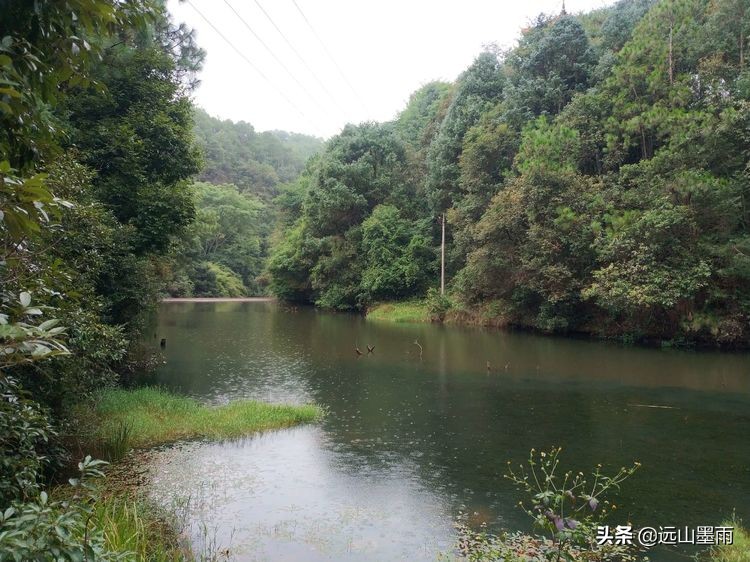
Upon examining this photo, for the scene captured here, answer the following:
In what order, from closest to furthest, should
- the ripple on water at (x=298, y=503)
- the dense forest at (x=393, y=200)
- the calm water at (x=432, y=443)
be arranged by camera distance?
1. the dense forest at (x=393, y=200)
2. the ripple on water at (x=298, y=503)
3. the calm water at (x=432, y=443)

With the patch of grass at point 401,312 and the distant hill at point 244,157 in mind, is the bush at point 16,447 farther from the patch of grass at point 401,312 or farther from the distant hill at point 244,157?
the distant hill at point 244,157

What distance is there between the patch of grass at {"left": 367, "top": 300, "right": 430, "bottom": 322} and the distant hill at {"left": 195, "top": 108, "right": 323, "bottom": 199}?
112 ft

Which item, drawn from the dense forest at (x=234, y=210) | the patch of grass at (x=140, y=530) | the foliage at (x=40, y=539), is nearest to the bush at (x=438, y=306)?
the dense forest at (x=234, y=210)

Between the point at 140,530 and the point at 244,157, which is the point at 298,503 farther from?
the point at 244,157

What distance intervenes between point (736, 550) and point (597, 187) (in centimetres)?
2210

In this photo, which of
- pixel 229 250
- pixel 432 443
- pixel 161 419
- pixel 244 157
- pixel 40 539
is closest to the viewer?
pixel 40 539

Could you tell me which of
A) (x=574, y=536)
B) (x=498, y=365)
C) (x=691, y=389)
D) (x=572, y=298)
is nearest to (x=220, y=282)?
(x=572, y=298)

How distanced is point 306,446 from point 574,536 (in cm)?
729

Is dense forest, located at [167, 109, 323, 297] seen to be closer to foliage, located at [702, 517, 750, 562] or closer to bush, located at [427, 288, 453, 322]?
bush, located at [427, 288, 453, 322]

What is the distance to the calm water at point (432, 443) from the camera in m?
7.31

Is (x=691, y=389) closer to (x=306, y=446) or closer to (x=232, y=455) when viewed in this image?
(x=306, y=446)

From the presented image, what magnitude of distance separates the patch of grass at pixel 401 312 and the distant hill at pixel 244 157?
112ft

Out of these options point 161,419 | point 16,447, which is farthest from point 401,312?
point 16,447

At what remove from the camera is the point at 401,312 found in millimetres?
37406
